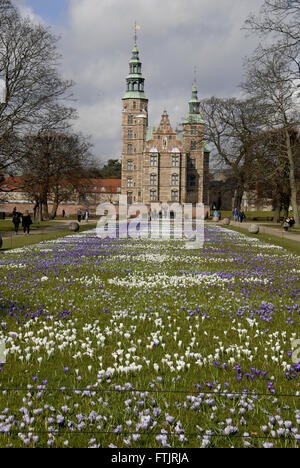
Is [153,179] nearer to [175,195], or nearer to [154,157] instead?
[154,157]

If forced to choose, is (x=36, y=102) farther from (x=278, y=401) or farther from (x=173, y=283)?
(x=278, y=401)

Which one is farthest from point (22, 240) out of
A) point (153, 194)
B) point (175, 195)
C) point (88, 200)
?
point (88, 200)

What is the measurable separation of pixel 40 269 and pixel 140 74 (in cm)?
10274

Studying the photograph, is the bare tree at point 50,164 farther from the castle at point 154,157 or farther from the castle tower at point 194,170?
the castle tower at point 194,170

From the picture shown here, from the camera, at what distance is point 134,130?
353ft

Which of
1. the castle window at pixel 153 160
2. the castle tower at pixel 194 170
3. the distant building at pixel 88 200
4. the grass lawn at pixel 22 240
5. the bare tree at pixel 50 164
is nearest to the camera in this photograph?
the grass lawn at pixel 22 240

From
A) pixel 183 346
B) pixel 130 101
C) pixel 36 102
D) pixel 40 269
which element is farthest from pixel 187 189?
pixel 183 346

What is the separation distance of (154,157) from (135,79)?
68.5ft

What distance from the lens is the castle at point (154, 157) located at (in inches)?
Result: 4045

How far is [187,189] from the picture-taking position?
107125 millimetres

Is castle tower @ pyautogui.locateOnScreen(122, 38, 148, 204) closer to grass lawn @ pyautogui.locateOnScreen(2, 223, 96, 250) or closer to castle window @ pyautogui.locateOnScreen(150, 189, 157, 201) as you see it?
castle window @ pyautogui.locateOnScreen(150, 189, 157, 201)

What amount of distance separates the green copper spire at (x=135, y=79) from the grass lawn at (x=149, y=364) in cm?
10194

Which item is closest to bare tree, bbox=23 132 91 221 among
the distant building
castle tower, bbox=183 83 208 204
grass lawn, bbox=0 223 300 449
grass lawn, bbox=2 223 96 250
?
grass lawn, bbox=2 223 96 250

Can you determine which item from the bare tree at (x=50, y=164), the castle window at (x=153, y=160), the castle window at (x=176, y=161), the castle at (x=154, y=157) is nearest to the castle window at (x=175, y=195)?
the castle at (x=154, y=157)
